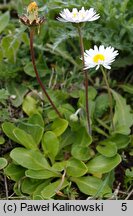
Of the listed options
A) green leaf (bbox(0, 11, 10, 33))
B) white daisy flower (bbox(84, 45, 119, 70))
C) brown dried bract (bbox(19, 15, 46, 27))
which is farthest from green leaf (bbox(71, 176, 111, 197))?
green leaf (bbox(0, 11, 10, 33))

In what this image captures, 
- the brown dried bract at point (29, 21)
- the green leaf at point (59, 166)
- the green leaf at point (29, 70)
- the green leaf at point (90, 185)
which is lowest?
the green leaf at point (90, 185)

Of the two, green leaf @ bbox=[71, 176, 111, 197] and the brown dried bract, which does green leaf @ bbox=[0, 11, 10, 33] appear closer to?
the brown dried bract

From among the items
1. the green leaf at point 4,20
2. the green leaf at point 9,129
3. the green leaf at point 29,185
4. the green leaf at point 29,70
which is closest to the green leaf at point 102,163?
the green leaf at point 29,185

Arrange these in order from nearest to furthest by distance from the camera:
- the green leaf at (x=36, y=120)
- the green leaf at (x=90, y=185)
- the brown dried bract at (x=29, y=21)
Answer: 1. the brown dried bract at (x=29, y=21)
2. the green leaf at (x=90, y=185)
3. the green leaf at (x=36, y=120)

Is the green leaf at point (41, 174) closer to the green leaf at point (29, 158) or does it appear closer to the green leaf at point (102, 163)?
the green leaf at point (29, 158)

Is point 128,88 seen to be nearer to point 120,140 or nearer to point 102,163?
point 120,140

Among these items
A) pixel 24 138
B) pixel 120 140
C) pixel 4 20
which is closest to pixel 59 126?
pixel 24 138

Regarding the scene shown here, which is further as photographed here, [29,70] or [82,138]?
[29,70]
